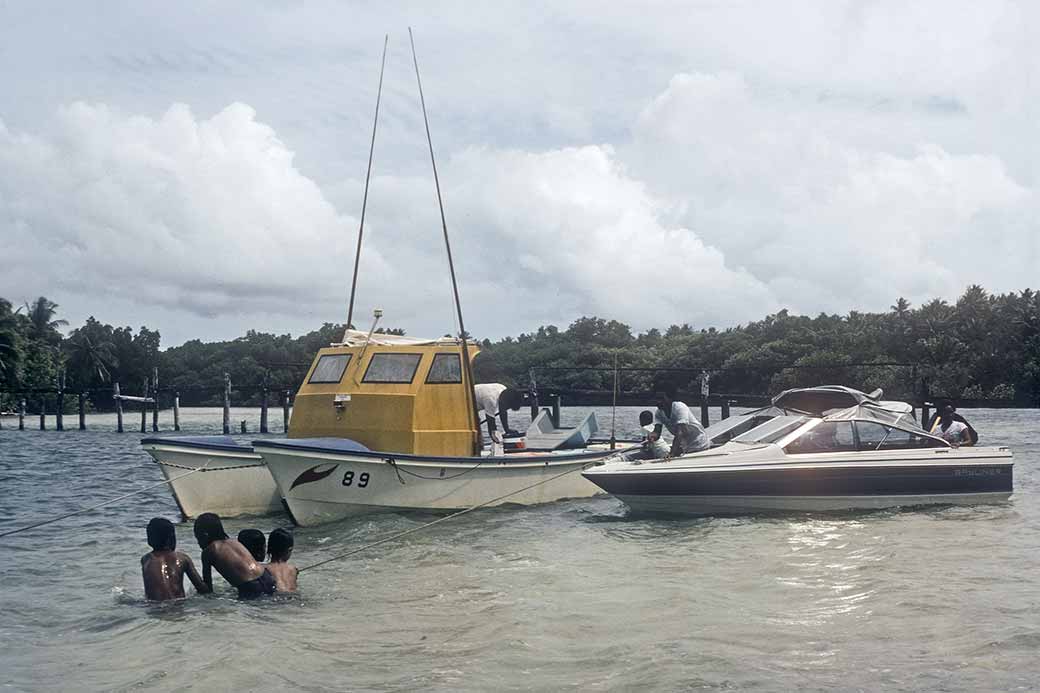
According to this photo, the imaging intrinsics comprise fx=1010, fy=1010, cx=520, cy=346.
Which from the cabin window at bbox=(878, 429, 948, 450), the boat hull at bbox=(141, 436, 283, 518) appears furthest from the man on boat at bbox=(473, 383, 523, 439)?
the cabin window at bbox=(878, 429, 948, 450)

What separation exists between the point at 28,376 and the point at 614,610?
7062cm

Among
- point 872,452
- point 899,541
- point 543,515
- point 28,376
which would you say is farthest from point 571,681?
point 28,376

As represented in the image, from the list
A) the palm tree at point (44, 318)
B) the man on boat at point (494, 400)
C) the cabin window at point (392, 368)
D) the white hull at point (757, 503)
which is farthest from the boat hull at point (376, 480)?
the palm tree at point (44, 318)

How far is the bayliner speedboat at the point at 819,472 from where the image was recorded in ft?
48.2

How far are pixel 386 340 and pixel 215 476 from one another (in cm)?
342

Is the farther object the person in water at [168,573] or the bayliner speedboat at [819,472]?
the bayliner speedboat at [819,472]

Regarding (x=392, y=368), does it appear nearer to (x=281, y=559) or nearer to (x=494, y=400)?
(x=494, y=400)

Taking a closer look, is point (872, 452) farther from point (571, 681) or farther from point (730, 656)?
point (571, 681)

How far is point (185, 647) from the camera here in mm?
8242

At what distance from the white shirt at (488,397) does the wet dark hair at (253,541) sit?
747cm

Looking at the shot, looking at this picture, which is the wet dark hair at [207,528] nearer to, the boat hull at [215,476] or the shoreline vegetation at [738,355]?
the boat hull at [215,476]

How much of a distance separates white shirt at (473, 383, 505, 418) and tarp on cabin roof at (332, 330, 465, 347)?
40.9 inches

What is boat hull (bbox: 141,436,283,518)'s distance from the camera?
48.4 ft

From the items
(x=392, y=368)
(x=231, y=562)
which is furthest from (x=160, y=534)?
(x=392, y=368)
